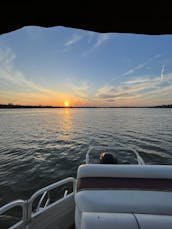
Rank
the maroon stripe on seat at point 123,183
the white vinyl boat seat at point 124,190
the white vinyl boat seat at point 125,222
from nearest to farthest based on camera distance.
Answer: the white vinyl boat seat at point 125,222, the white vinyl boat seat at point 124,190, the maroon stripe on seat at point 123,183

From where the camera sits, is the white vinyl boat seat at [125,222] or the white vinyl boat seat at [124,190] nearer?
the white vinyl boat seat at [125,222]

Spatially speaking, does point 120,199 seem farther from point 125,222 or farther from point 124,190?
point 125,222

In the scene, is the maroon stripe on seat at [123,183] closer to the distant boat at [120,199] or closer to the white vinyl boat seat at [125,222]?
the distant boat at [120,199]

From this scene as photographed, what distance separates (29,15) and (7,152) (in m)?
13.0

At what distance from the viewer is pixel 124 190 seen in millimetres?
2236

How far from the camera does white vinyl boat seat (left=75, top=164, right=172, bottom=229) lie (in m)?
1.93

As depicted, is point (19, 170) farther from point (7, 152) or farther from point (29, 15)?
point (29, 15)

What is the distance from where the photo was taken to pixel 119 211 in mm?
1884

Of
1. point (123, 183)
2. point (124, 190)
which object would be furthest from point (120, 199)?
point (123, 183)

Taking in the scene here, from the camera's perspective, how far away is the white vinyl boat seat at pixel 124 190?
1927 mm

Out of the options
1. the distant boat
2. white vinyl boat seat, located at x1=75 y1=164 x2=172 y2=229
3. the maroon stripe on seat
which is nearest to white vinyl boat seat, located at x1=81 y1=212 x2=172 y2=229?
the distant boat

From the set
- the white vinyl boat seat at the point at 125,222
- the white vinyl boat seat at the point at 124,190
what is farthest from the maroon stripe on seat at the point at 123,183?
the white vinyl boat seat at the point at 125,222

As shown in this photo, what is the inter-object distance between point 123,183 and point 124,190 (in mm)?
136

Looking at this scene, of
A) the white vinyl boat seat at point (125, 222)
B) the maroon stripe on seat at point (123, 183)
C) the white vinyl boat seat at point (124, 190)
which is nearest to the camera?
the white vinyl boat seat at point (125, 222)
